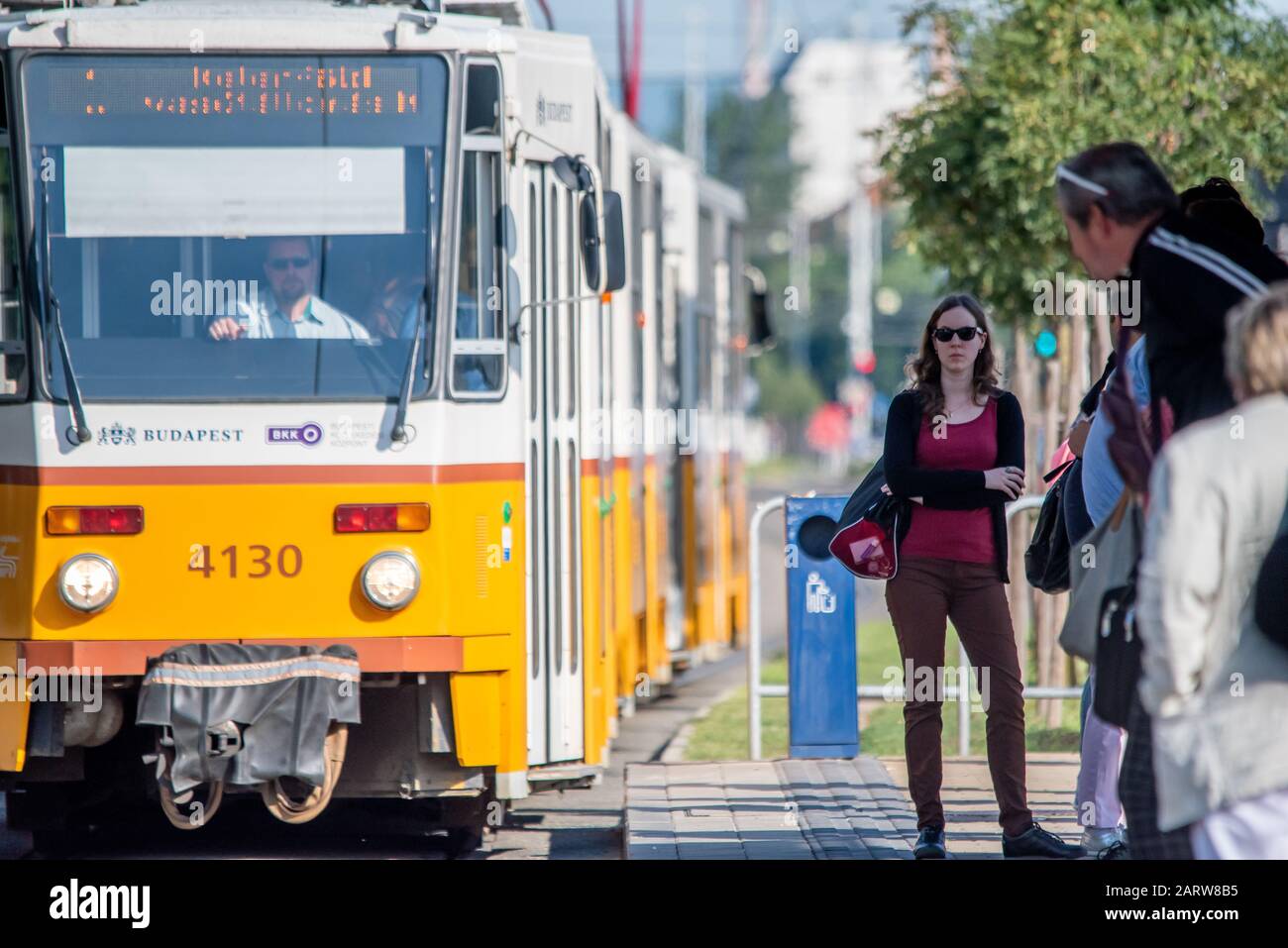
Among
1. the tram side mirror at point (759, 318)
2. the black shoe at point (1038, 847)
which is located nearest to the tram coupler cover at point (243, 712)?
the black shoe at point (1038, 847)

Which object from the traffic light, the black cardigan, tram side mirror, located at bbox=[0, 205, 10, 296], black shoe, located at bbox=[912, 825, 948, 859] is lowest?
black shoe, located at bbox=[912, 825, 948, 859]

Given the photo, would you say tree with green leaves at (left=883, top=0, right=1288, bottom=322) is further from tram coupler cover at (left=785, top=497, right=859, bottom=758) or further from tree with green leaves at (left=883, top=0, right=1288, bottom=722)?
tram coupler cover at (left=785, top=497, right=859, bottom=758)

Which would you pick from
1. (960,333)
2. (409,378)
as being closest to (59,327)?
(409,378)

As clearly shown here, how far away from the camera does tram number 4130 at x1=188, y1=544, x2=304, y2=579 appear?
762 centimetres

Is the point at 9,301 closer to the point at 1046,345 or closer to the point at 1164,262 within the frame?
the point at 1164,262

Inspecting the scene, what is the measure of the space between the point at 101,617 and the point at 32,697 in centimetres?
39

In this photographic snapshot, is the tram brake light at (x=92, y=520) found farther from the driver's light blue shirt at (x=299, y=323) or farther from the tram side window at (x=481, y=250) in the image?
the tram side window at (x=481, y=250)

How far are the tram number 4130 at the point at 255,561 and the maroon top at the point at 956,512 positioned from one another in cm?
231

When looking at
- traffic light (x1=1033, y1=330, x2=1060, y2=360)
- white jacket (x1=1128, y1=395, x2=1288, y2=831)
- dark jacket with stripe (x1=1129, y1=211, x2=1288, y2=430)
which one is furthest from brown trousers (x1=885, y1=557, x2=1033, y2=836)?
traffic light (x1=1033, y1=330, x2=1060, y2=360)

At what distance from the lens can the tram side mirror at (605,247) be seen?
8.13m

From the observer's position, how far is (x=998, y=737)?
702cm

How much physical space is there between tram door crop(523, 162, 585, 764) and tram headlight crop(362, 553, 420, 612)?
91 centimetres
